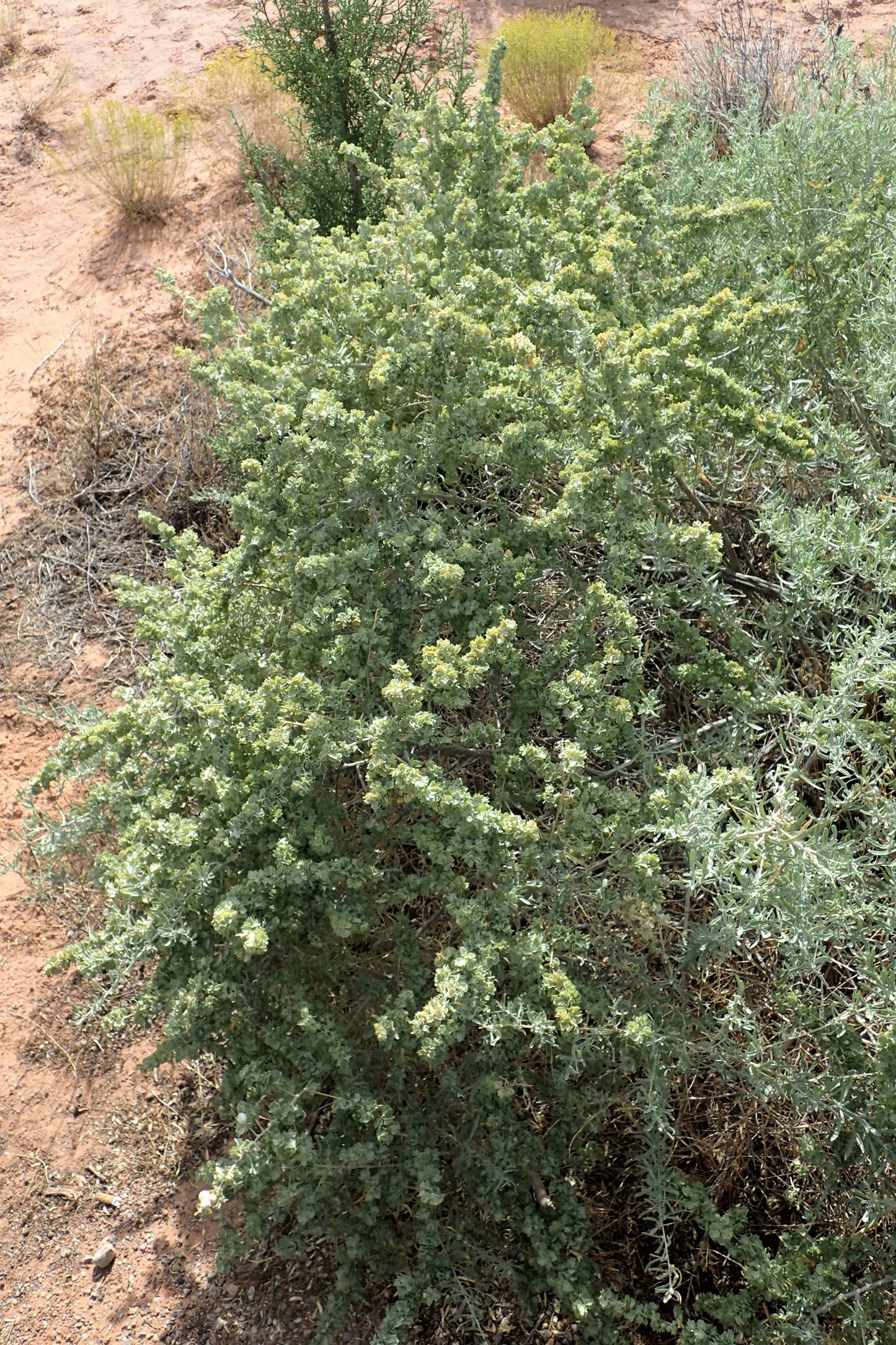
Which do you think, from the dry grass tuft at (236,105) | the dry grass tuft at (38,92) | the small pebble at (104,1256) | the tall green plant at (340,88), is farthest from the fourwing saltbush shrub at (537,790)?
the dry grass tuft at (38,92)

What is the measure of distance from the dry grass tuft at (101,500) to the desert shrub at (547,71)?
2796 millimetres

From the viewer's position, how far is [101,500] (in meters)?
5.10

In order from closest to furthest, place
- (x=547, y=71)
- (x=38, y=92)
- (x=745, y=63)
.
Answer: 1. (x=745, y=63)
2. (x=547, y=71)
3. (x=38, y=92)

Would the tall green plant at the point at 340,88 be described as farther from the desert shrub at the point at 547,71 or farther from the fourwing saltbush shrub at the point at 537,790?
the fourwing saltbush shrub at the point at 537,790

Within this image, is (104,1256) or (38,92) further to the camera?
(38,92)

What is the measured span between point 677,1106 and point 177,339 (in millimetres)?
4383

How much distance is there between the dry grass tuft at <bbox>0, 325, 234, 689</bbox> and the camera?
4.73 metres

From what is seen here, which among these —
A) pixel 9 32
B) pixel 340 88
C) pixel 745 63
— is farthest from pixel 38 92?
pixel 745 63

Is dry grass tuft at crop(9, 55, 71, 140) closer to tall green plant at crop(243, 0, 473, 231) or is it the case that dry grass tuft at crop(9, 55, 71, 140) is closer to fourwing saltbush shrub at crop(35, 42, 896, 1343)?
tall green plant at crop(243, 0, 473, 231)

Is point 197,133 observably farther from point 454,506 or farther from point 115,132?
point 454,506

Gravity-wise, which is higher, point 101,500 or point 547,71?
point 547,71

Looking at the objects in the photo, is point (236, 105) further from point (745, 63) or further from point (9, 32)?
point (745, 63)

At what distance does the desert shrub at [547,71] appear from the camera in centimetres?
644

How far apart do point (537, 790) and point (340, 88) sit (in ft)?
13.4
